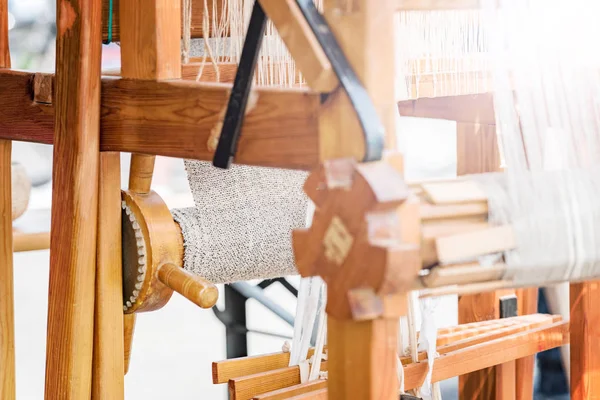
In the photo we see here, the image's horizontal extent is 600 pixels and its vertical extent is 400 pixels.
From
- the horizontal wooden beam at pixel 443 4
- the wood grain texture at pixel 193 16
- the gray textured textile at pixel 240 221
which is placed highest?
the wood grain texture at pixel 193 16

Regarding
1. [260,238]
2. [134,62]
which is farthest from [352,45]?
[260,238]

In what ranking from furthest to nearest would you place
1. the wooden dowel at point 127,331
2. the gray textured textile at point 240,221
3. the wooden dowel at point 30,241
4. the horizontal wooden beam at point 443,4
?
the wooden dowel at point 30,241 < the wooden dowel at point 127,331 < the gray textured textile at point 240,221 < the horizontal wooden beam at point 443,4

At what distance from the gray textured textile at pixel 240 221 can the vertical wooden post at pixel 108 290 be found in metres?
0.11

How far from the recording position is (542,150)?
2.59 feet

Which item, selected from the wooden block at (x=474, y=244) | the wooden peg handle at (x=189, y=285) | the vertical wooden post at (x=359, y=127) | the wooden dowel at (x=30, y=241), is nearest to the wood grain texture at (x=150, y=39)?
the wooden peg handle at (x=189, y=285)

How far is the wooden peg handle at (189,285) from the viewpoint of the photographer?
1.05 meters

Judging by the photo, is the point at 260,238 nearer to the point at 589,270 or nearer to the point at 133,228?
the point at 133,228

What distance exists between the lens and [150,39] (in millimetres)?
1049

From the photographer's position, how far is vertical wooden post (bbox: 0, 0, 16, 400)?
4.51 ft

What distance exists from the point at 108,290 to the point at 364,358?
1.84 ft

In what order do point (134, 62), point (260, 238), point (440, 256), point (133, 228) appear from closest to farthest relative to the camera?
point (440, 256) < point (134, 62) < point (133, 228) < point (260, 238)

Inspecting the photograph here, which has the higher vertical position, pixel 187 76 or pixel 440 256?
pixel 187 76

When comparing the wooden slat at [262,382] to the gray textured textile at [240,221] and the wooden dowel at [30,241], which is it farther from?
the wooden dowel at [30,241]

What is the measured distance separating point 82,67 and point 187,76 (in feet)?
0.91
